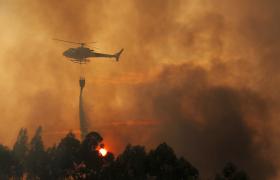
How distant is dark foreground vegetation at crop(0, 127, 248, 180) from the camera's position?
4129 inches

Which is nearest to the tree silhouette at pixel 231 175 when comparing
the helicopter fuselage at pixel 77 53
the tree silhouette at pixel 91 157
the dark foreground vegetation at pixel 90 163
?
the dark foreground vegetation at pixel 90 163

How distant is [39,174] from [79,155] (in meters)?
8.67

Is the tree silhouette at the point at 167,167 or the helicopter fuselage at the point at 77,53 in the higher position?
the helicopter fuselage at the point at 77,53

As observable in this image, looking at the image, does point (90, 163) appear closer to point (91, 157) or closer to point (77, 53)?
point (91, 157)

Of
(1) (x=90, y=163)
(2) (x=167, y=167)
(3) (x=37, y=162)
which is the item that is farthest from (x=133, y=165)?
(3) (x=37, y=162)

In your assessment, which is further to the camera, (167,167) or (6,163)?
(6,163)

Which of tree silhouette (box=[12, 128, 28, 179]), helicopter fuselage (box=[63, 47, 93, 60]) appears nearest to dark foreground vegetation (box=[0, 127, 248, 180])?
tree silhouette (box=[12, 128, 28, 179])

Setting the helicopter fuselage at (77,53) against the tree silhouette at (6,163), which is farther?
the helicopter fuselage at (77,53)

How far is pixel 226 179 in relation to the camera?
102 meters

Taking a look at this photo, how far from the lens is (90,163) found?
111625 mm

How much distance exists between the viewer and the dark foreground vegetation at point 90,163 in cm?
10488

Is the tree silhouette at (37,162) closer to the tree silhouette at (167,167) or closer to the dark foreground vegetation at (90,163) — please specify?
the dark foreground vegetation at (90,163)

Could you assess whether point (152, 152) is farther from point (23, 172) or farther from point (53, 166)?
point (23, 172)

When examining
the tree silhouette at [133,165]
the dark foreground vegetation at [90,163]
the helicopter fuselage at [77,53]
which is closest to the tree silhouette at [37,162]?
the dark foreground vegetation at [90,163]
